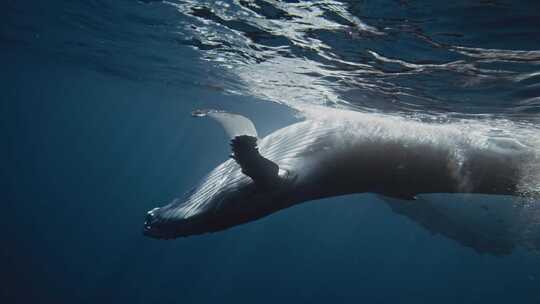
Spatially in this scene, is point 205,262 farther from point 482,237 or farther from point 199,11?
point 199,11

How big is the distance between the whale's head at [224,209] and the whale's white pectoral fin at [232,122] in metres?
1.58

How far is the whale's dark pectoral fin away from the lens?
292cm

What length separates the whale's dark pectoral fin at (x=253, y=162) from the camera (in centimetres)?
292

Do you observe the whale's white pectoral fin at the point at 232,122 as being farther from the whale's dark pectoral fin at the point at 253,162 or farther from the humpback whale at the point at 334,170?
the whale's dark pectoral fin at the point at 253,162

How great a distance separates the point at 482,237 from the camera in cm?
2347

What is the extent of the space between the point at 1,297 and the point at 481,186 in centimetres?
3077

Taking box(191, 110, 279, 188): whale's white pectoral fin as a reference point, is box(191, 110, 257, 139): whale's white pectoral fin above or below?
below

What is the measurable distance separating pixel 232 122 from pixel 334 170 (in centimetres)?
203

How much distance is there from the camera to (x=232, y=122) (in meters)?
5.25

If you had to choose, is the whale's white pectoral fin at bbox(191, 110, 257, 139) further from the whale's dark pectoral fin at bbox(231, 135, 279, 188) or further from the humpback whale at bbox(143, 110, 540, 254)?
the whale's dark pectoral fin at bbox(231, 135, 279, 188)

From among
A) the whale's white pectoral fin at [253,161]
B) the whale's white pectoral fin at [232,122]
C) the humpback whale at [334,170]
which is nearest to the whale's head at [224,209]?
the humpback whale at [334,170]

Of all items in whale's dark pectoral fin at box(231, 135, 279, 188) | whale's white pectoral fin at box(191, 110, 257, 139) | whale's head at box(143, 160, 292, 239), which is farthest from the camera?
whale's white pectoral fin at box(191, 110, 257, 139)

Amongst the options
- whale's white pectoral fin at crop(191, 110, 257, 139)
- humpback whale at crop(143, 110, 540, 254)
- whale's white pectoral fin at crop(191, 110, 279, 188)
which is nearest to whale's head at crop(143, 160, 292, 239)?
humpback whale at crop(143, 110, 540, 254)

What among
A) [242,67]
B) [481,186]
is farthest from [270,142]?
[242,67]
